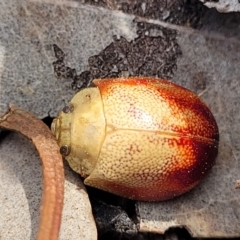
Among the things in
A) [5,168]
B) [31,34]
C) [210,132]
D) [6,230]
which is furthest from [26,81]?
[210,132]

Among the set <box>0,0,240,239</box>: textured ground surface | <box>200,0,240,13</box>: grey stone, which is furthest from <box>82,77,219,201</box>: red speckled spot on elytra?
<box>200,0,240,13</box>: grey stone

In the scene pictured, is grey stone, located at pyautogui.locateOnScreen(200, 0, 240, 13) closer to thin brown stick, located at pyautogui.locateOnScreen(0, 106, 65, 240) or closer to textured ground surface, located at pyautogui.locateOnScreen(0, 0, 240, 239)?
textured ground surface, located at pyautogui.locateOnScreen(0, 0, 240, 239)

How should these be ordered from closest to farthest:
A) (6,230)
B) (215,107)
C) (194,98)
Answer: (6,230) < (194,98) < (215,107)

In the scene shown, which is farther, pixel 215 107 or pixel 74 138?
pixel 215 107

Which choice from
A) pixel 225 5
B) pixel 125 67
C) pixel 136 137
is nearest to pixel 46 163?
pixel 136 137

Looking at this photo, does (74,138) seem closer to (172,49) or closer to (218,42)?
(172,49)

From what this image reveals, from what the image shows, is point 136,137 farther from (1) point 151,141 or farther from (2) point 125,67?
(2) point 125,67
